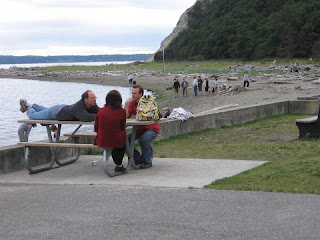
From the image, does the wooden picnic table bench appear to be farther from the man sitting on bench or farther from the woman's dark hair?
the woman's dark hair

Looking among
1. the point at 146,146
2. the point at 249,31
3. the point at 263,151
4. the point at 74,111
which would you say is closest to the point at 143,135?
the point at 146,146

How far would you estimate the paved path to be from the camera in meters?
5.07

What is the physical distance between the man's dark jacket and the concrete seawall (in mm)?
938

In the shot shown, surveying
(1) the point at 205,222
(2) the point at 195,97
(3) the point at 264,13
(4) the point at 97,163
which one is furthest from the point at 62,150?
(3) the point at 264,13

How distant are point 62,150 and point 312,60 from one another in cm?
7875

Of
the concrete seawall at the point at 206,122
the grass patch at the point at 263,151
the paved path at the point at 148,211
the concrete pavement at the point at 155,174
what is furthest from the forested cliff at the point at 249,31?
the paved path at the point at 148,211

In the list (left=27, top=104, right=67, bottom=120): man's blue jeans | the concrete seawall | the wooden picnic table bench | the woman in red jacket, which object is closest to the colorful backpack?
the woman in red jacket

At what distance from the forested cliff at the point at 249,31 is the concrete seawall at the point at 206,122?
75.1 metres

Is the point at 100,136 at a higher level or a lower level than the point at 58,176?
higher

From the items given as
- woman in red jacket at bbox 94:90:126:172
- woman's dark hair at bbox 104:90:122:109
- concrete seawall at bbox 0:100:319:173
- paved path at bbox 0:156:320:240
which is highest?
woman's dark hair at bbox 104:90:122:109

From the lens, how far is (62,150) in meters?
9.49

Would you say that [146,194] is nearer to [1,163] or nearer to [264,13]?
[1,163]

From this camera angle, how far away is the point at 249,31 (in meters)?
111

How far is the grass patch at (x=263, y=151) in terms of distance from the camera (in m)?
6.77
